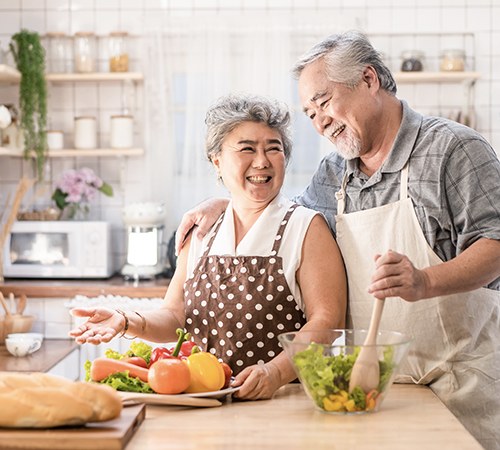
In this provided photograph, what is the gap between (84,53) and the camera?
4531mm

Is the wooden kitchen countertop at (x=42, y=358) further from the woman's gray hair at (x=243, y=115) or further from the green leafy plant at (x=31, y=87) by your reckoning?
the woman's gray hair at (x=243, y=115)

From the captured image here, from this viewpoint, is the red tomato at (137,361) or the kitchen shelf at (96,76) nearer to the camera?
the red tomato at (137,361)

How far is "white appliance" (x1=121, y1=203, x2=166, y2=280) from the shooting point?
14.1 ft

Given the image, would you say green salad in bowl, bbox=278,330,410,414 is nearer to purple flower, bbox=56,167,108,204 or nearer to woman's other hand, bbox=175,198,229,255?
woman's other hand, bbox=175,198,229,255

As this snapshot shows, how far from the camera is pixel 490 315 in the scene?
204 cm

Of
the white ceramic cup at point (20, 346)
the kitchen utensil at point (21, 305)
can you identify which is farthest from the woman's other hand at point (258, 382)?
the kitchen utensil at point (21, 305)

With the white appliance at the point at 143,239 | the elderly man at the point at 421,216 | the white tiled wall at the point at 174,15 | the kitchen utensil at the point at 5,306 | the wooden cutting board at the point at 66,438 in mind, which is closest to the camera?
the wooden cutting board at the point at 66,438

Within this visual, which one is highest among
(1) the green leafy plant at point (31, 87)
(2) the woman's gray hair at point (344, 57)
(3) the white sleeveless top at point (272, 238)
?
(1) the green leafy plant at point (31, 87)

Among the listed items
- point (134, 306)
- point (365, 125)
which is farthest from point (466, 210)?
point (134, 306)

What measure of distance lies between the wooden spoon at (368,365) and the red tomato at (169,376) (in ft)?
1.04

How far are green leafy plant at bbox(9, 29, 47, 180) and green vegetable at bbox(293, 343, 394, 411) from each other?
3.06 m

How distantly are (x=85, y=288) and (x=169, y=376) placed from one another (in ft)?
8.14

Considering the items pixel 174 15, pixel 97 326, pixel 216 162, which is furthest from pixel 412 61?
pixel 97 326

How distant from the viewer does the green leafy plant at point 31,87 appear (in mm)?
4371
